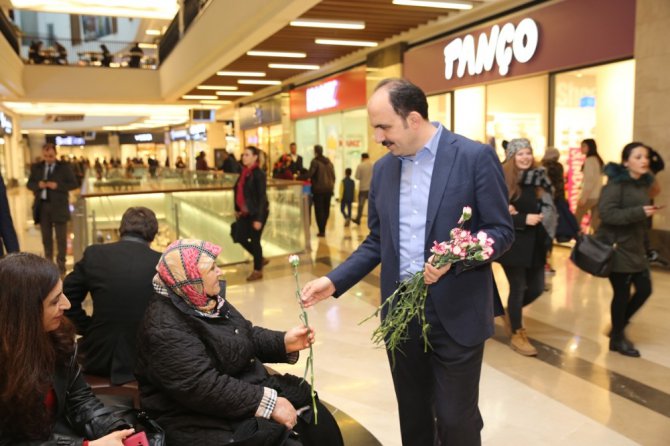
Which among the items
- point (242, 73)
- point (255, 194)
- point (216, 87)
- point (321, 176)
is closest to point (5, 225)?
point (255, 194)

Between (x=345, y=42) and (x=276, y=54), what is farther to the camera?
(x=276, y=54)

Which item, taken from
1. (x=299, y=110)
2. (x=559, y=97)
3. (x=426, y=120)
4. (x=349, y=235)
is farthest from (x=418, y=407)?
(x=299, y=110)

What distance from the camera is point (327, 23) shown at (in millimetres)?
9836

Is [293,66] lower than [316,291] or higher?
higher

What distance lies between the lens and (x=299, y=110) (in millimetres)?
18516

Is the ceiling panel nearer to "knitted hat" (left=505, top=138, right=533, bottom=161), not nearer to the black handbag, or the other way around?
"knitted hat" (left=505, top=138, right=533, bottom=161)

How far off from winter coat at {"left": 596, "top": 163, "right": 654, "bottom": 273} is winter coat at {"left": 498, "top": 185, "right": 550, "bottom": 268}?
1.51 ft

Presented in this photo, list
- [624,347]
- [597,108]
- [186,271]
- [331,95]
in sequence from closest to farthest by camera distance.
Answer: [186,271] → [624,347] → [597,108] → [331,95]

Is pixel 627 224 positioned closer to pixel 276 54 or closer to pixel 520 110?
pixel 520 110

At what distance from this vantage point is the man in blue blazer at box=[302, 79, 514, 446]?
198 cm

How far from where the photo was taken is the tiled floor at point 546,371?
3.27m

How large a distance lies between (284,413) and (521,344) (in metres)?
2.80

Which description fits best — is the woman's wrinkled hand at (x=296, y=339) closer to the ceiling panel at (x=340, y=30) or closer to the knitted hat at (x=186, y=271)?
the knitted hat at (x=186, y=271)

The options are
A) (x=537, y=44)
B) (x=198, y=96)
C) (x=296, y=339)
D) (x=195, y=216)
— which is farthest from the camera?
(x=198, y=96)
